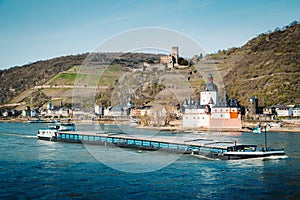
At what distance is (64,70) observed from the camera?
176625 mm

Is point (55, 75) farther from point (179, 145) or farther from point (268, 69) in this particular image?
point (179, 145)

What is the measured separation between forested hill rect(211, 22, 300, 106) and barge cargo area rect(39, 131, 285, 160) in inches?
1777

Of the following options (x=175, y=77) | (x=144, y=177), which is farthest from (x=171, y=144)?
(x=175, y=77)

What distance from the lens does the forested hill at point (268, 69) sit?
80.6 meters

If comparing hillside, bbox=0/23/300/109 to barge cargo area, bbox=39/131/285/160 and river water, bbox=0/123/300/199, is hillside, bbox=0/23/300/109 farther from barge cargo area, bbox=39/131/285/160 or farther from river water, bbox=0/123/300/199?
river water, bbox=0/123/300/199

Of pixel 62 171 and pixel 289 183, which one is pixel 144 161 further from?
pixel 289 183

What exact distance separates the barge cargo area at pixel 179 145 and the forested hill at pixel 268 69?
4513 cm

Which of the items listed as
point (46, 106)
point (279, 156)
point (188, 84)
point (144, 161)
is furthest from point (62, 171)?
point (46, 106)

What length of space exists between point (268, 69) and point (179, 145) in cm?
6708

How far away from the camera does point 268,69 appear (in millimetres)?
94938

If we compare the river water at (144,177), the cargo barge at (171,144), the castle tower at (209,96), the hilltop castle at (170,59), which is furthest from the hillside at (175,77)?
the river water at (144,177)

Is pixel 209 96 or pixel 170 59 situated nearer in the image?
pixel 209 96

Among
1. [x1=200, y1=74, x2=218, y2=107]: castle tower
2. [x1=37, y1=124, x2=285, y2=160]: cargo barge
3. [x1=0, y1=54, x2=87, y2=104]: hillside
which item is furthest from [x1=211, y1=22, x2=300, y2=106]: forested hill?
[x1=0, y1=54, x2=87, y2=104]: hillside

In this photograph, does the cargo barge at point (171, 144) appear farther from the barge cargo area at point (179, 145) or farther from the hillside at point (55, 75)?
the hillside at point (55, 75)
